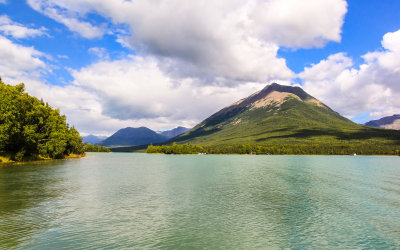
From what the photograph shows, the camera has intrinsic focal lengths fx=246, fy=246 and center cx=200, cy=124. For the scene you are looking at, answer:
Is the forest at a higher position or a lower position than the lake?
higher

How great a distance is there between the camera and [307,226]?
29406 mm

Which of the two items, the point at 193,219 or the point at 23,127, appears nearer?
the point at 193,219

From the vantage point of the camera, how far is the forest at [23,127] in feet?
300

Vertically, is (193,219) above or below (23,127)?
below

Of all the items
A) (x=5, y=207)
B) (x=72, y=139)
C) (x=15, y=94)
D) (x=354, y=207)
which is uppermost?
(x=15, y=94)

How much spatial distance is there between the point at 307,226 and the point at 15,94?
369 ft

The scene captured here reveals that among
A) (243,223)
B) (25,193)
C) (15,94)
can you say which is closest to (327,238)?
(243,223)

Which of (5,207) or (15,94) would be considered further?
(15,94)

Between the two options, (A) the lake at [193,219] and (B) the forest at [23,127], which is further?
(B) the forest at [23,127]

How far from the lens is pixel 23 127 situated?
101 metres

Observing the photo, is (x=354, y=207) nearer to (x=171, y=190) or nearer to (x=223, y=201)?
(x=223, y=201)

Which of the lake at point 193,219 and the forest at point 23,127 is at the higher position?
the forest at point 23,127

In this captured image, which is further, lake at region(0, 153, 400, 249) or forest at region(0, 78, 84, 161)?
forest at region(0, 78, 84, 161)

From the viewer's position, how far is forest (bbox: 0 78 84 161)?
300 feet
